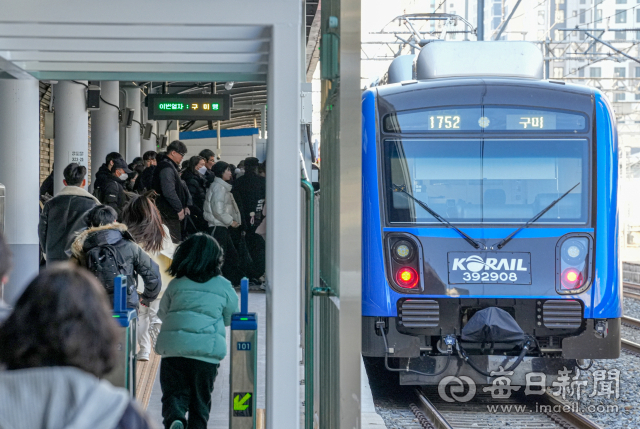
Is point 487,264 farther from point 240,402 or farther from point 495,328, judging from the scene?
point 240,402

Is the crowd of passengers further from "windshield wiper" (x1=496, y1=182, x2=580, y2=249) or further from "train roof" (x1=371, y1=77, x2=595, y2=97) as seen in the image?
"windshield wiper" (x1=496, y1=182, x2=580, y2=249)

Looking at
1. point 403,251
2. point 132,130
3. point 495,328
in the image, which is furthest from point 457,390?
point 132,130

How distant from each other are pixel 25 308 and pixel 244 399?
2.33m

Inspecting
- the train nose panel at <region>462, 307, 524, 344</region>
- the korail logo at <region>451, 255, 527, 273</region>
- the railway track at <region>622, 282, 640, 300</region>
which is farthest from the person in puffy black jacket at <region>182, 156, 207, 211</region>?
the railway track at <region>622, 282, 640, 300</region>

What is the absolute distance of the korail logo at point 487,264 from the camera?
711 cm

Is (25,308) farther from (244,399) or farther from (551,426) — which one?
(551,426)

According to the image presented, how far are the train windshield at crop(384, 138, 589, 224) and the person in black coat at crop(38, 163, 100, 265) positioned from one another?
250 cm

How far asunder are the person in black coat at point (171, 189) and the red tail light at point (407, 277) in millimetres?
3581

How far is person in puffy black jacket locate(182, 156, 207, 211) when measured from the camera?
1138 cm

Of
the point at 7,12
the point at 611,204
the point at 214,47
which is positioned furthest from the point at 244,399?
the point at 611,204

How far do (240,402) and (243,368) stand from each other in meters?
0.17

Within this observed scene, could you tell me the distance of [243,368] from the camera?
161 inches

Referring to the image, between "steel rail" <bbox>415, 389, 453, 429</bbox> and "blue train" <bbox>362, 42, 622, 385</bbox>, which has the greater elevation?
"blue train" <bbox>362, 42, 622, 385</bbox>

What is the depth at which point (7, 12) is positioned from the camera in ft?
12.2
